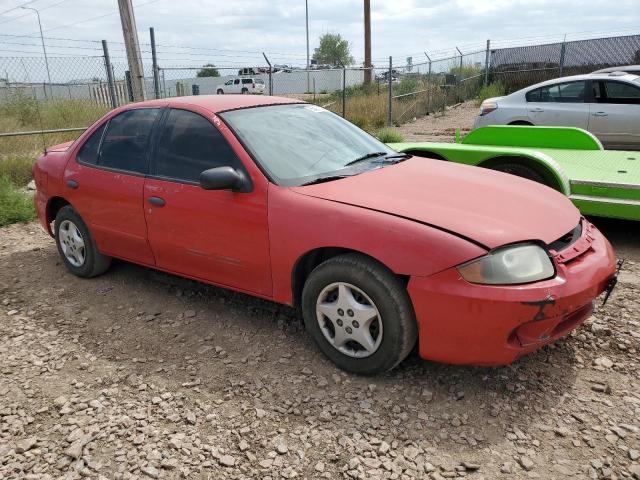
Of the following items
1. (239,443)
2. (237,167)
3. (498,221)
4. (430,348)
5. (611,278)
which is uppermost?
(237,167)

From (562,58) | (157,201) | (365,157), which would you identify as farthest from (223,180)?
(562,58)

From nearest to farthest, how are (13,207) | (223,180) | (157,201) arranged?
(223,180) < (157,201) < (13,207)

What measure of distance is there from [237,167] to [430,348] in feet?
5.31

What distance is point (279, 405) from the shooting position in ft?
9.49

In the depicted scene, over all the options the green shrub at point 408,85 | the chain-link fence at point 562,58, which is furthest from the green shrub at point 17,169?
the chain-link fence at point 562,58

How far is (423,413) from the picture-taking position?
9.09 feet

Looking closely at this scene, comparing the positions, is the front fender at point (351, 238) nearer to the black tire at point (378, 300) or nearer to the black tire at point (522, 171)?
the black tire at point (378, 300)

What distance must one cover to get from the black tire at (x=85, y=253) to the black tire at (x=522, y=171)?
151 inches

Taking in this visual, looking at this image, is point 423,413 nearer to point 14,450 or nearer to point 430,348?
point 430,348

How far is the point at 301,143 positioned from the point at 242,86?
36569 millimetres

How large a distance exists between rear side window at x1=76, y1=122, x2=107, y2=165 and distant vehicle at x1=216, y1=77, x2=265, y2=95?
114ft

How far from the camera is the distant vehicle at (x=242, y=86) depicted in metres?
38.2

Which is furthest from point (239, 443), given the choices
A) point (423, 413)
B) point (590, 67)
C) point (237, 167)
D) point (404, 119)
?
point (590, 67)

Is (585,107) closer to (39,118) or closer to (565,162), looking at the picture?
(565,162)
